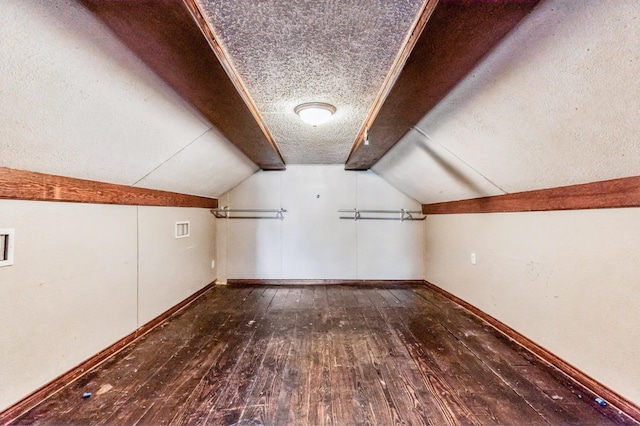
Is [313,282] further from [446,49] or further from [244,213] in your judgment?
[446,49]

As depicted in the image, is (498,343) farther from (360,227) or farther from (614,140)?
(360,227)

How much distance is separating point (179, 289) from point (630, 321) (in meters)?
4.05

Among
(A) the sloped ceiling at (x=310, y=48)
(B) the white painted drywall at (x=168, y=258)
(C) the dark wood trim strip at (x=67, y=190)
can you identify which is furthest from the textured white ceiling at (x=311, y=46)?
(B) the white painted drywall at (x=168, y=258)

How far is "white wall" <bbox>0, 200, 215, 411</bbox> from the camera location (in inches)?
68.2

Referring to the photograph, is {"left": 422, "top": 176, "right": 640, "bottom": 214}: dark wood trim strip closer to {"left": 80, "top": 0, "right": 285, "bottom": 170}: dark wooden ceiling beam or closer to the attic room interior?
the attic room interior

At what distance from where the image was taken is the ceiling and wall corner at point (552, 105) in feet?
3.92

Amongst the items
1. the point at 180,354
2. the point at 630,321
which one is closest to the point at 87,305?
Result: the point at 180,354

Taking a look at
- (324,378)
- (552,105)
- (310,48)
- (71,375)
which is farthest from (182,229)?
(552,105)

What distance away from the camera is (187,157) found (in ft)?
9.69

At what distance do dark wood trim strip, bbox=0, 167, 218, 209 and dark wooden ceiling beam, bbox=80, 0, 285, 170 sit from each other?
100 centimetres

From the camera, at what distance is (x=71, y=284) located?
6.93 feet

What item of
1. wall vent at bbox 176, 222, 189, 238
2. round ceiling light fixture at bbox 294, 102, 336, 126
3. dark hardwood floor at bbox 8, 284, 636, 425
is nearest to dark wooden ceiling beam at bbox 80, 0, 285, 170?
round ceiling light fixture at bbox 294, 102, 336, 126

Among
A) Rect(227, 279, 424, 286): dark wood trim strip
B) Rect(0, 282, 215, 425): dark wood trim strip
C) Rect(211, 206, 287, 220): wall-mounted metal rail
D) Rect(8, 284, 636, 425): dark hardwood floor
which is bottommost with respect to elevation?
Rect(8, 284, 636, 425): dark hardwood floor

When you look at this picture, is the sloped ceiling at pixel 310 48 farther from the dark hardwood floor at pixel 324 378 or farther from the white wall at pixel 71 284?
the dark hardwood floor at pixel 324 378
